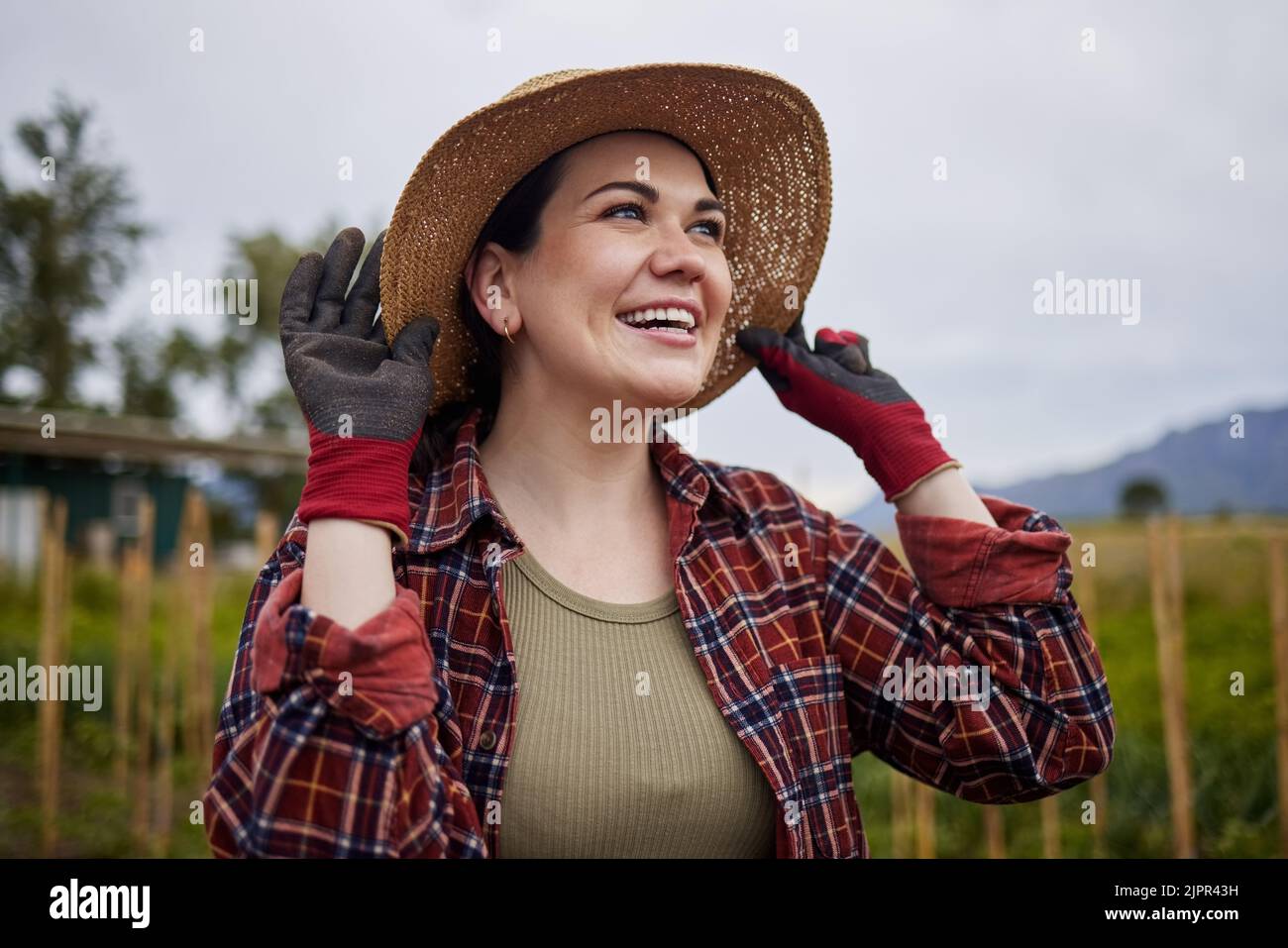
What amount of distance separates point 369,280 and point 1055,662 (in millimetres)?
1318

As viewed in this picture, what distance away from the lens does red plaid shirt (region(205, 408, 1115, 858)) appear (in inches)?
48.4

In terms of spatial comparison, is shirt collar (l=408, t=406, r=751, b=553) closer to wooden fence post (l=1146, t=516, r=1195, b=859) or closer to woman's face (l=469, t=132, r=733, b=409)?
woman's face (l=469, t=132, r=733, b=409)

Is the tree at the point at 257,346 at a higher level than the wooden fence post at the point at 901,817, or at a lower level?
higher

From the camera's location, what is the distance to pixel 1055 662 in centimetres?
162

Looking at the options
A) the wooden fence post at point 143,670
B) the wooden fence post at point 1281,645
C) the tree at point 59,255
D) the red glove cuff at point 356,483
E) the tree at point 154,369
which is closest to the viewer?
the red glove cuff at point 356,483

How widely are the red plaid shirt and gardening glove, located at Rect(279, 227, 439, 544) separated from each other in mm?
121

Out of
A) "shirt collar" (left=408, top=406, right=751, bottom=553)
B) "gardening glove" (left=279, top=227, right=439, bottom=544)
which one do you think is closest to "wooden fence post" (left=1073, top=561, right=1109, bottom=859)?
"shirt collar" (left=408, top=406, right=751, bottom=553)

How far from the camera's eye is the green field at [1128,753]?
4367 millimetres

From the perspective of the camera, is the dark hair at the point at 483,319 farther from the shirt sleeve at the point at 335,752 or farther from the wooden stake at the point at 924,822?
the wooden stake at the point at 924,822

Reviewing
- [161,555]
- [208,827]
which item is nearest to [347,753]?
[208,827]

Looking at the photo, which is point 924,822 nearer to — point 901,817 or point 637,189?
point 901,817

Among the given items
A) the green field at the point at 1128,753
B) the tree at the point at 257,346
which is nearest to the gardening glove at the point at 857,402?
the green field at the point at 1128,753

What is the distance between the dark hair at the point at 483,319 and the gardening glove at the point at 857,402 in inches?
15.3
